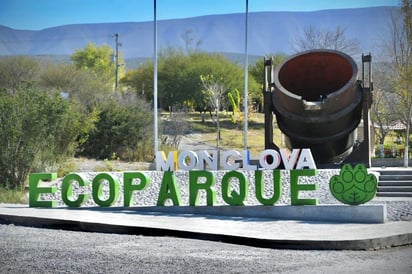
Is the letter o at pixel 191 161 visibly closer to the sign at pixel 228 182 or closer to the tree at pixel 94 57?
the sign at pixel 228 182

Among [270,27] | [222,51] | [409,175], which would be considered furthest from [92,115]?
[222,51]

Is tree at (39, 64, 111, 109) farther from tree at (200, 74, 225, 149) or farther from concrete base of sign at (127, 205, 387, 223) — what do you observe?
concrete base of sign at (127, 205, 387, 223)

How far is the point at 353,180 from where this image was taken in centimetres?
1361

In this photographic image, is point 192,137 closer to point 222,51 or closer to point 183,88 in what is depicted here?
point 183,88

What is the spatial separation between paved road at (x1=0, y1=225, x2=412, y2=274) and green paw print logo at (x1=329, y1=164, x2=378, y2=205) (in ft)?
9.57

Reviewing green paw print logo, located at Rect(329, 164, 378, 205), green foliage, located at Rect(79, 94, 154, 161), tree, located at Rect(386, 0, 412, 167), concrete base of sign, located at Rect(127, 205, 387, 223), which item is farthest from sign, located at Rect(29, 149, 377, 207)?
green foliage, located at Rect(79, 94, 154, 161)

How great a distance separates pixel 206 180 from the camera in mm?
15172

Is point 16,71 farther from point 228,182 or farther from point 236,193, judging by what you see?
point 236,193

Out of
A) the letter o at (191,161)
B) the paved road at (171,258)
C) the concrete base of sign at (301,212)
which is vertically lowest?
the paved road at (171,258)

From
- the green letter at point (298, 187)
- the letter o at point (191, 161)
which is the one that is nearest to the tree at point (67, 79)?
the letter o at point (191, 161)

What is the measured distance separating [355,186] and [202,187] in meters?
3.17

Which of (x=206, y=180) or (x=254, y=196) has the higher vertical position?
(x=206, y=180)

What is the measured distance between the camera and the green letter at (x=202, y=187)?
49.0 feet

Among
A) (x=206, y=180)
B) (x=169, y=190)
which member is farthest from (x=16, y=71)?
(x=206, y=180)
